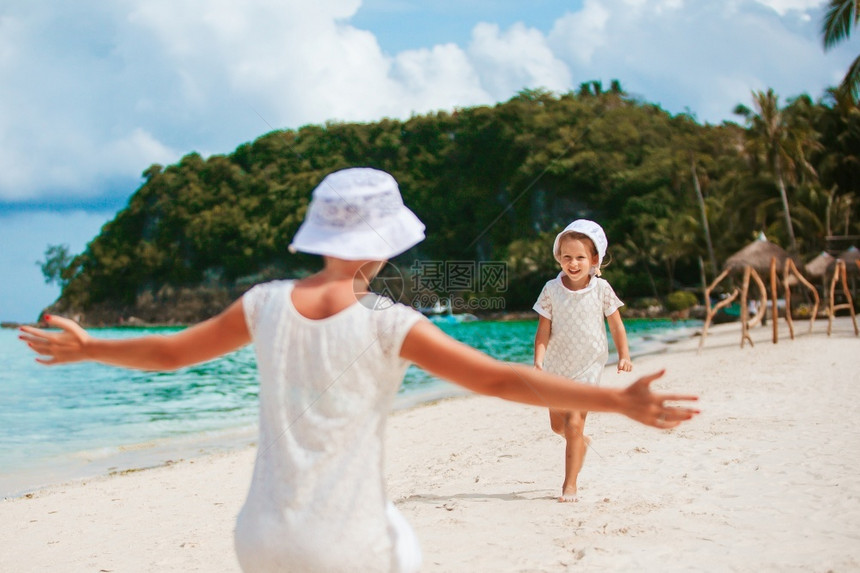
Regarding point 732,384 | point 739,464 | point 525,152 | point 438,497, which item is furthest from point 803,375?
point 525,152

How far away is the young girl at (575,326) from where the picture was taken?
4.39 meters

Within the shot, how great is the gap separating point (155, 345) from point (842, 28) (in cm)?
2469

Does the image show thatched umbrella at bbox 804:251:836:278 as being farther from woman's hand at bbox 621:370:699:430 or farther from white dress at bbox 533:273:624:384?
woman's hand at bbox 621:370:699:430

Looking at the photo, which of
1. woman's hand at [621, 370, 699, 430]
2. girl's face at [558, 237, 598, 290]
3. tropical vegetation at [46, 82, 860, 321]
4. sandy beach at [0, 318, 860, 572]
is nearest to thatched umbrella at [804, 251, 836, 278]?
tropical vegetation at [46, 82, 860, 321]

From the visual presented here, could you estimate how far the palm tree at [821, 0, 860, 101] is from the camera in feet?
70.8

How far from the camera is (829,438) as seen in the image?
20.0 ft

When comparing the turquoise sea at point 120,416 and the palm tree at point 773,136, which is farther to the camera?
the palm tree at point 773,136

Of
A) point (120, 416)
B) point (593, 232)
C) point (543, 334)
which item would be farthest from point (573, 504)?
point (120, 416)

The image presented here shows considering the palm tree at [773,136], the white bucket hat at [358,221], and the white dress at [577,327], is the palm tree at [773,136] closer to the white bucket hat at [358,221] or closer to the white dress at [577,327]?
the white dress at [577,327]

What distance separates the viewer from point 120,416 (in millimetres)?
14586

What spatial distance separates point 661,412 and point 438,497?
12.2 feet

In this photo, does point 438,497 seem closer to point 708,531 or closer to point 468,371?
point 708,531

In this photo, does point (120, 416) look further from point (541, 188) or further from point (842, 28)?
point (541, 188)

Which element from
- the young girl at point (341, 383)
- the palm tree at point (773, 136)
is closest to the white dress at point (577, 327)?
the young girl at point (341, 383)
